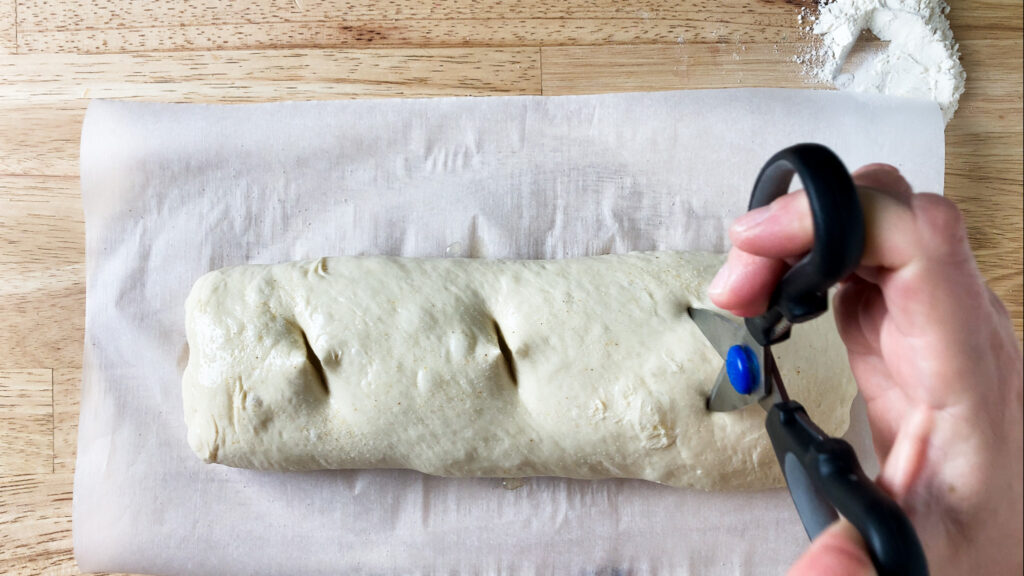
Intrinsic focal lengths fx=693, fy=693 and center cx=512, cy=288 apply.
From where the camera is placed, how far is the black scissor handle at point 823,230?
791 millimetres

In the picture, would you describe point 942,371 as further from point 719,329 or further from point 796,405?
point 719,329

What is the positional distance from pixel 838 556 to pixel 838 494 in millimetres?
78

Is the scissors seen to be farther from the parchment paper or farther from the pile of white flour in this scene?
the pile of white flour

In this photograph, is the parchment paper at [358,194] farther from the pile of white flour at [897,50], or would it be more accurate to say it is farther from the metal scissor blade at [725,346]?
the metal scissor blade at [725,346]

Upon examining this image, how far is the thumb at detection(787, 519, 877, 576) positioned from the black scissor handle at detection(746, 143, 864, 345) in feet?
0.87

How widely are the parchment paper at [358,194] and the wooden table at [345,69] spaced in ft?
0.28

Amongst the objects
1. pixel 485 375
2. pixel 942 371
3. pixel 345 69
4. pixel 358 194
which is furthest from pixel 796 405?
pixel 345 69

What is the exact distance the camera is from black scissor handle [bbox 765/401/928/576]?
2.48 feet

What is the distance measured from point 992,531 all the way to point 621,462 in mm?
659

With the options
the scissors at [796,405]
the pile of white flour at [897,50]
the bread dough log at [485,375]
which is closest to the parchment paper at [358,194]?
the pile of white flour at [897,50]

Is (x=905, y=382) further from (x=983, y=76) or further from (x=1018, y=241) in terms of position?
(x=983, y=76)

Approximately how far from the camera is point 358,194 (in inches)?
64.3

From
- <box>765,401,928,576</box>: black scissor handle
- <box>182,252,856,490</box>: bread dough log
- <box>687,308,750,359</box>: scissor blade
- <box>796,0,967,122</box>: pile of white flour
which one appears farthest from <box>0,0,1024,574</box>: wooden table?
<box>765,401,928,576</box>: black scissor handle

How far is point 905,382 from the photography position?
0.96 meters
